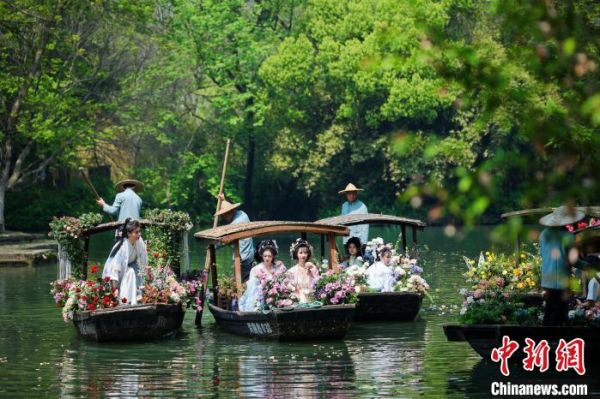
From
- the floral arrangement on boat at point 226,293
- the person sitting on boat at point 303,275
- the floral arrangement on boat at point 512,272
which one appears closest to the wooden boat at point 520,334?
the person sitting on boat at point 303,275

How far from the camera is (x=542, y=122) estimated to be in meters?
8.00

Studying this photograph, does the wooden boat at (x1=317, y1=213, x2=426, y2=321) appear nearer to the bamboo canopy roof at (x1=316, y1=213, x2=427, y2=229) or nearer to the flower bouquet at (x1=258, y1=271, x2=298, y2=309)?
the bamboo canopy roof at (x1=316, y1=213, x2=427, y2=229)

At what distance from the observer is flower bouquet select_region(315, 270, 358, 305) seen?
21875 mm

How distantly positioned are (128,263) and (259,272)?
6.70 ft

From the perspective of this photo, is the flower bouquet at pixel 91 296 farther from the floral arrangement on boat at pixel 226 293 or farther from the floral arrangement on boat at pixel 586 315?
the floral arrangement on boat at pixel 586 315

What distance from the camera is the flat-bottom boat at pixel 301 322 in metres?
21.7

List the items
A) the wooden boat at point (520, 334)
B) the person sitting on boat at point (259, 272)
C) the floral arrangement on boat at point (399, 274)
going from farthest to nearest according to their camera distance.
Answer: the floral arrangement on boat at point (399, 274)
the person sitting on boat at point (259, 272)
the wooden boat at point (520, 334)

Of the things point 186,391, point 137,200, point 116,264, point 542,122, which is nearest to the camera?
point 542,122

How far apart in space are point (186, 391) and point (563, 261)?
489 centimetres

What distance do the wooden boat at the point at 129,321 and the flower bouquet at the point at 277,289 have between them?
168 centimetres

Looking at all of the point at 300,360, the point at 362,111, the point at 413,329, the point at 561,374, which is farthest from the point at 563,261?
the point at 362,111

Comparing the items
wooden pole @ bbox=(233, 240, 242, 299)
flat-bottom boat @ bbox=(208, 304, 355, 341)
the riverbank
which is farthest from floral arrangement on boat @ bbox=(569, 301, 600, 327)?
the riverbank

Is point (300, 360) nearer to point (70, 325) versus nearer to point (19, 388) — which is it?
point (19, 388)

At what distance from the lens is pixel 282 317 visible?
2162cm
